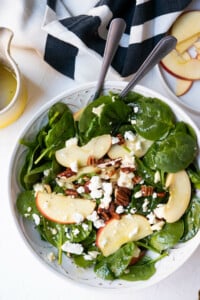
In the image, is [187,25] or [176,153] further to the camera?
[187,25]

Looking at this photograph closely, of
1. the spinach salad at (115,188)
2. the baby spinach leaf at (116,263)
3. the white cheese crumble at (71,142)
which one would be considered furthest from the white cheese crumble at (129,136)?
the baby spinach leaf at (116,263)

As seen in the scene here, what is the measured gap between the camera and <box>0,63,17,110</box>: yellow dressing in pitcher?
1326mm

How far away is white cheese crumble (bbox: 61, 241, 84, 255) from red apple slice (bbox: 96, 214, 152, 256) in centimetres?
4

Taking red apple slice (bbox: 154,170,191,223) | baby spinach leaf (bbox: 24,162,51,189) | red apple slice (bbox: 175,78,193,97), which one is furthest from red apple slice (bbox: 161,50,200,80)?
baby spinach leaf (bbox: 24,162,51,189)

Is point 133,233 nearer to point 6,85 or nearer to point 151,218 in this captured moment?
point 151,218

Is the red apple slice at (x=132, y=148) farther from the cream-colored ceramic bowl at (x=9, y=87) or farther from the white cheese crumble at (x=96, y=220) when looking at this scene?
the cream-colored ceramic bowl at (x=9, y=87)

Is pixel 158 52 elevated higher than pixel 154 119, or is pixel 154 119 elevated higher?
pixel 158 52

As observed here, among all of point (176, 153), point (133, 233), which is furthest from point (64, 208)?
point (176, 153)

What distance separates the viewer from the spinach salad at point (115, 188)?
1.19m

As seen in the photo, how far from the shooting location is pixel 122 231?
1192mm

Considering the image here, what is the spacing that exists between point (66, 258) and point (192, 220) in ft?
0.88

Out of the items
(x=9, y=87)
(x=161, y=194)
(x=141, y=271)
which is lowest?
(x=141, y=271)

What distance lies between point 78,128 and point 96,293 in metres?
0.36

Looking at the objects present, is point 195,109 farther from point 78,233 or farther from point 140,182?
point 78,233
